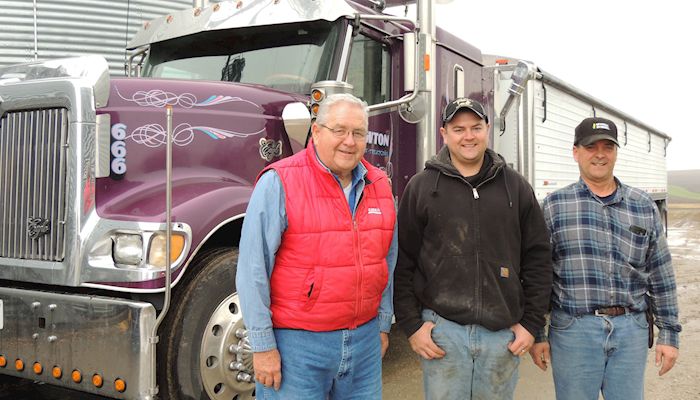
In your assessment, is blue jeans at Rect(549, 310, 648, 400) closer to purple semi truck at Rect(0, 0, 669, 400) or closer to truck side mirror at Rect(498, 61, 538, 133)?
purple semi truck at Rect(0, 0, 669, 400)

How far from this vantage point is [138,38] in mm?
5227

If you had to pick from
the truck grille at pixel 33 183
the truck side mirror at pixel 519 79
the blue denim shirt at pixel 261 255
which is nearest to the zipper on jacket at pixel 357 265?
the blue denim shirt at pixel 261 255

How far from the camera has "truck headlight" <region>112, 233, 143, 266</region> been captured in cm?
304

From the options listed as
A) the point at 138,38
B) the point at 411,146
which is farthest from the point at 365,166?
the point at 138,38

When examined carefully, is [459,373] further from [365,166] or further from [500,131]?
[500,131]

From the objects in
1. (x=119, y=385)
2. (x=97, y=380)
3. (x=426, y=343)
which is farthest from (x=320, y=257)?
(x=97, y=380)

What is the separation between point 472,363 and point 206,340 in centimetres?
146

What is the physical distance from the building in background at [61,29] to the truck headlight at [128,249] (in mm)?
5674

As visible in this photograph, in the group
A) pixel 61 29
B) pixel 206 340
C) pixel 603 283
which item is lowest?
pixel 206 340

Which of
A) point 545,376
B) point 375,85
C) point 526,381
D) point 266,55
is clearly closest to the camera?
point 266,55

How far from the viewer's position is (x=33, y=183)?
3367 millimetres

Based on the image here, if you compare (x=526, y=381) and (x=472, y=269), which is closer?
(x=472, y=269)

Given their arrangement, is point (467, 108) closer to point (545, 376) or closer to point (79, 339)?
point (79, 339)

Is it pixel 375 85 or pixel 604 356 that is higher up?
pixel 375 85
